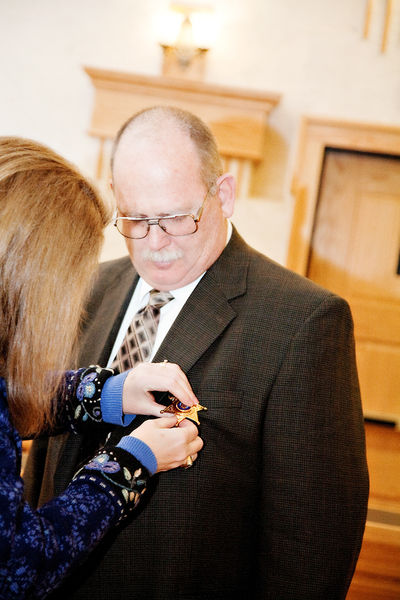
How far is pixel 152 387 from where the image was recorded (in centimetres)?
119

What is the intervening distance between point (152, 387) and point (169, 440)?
0.15 meters

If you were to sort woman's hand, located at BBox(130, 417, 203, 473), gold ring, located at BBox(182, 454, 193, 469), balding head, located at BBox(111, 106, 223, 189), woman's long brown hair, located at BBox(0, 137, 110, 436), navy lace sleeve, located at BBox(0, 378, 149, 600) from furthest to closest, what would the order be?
1. balding head, located at BBox(111, 106, 223, 189)
2. gold ring, located at BBox(182, 454, 193, 469)
3. woman's hand, located at BBox(130, 417, 203, 473)
4. woman's long brown hair, located at BBox(0, 137, 110, 436)
5. navy lace sleeve, located at BBox(0, 378, 149, 600)

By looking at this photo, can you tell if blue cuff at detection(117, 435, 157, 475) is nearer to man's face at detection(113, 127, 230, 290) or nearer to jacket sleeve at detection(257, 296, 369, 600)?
jacket sleeve at detection(257, 296, 369, 600)

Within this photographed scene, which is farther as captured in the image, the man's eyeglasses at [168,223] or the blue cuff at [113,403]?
the man's eyeglasses at [168,223]

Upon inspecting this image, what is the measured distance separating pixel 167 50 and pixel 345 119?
1.18m

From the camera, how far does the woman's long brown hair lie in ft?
2.95

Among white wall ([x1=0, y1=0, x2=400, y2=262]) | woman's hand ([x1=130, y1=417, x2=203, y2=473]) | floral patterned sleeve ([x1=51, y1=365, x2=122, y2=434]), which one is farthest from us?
white wall ([x1=0, y1=0, x2=400, y2=262])

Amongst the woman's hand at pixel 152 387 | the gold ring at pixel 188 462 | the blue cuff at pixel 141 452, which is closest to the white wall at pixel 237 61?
the woman's hand at pixel 152 387

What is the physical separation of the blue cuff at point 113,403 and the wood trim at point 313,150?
2347 mm

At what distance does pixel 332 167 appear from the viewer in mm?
3486

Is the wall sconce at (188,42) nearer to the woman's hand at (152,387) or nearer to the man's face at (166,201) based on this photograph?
the man's face at (166,201)

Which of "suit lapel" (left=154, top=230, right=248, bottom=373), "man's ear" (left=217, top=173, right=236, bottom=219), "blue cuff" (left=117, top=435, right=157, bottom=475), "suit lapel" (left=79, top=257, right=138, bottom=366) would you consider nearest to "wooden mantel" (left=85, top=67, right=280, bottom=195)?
"suit lapel" (left=79, top=257, right=138, bottom=366)

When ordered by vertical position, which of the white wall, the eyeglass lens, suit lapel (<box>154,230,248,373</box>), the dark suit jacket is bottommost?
the dark suit jacket

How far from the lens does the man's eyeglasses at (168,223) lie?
4.42 feet
